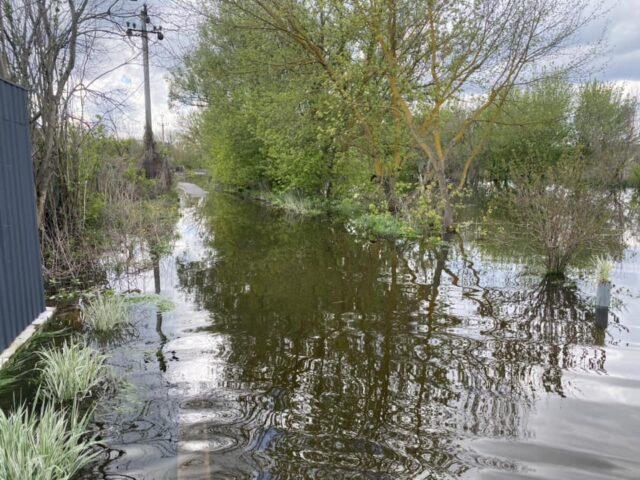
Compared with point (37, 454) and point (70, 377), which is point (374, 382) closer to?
point (70, 377)

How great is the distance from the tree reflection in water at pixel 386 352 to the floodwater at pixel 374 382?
0.02 meters

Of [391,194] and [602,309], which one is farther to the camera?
[391,194]

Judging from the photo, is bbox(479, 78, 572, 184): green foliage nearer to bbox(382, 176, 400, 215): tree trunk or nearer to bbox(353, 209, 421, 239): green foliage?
bbox(382, 176, 400, 215): tree trunk

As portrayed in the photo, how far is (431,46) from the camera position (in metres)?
13.9

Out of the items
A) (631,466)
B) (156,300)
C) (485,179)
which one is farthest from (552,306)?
(485,179)

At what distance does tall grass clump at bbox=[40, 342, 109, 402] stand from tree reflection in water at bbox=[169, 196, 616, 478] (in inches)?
50.7

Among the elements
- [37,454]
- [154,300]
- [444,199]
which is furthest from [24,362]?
[444,199]

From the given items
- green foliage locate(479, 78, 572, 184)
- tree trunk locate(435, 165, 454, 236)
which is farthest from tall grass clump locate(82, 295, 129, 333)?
green foliage locate(479, 78, 572, 184)

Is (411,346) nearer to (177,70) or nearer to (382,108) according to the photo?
(382,108)

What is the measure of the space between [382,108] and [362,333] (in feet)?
32.0

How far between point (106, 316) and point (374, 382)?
3.69m

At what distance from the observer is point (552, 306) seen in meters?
7.80

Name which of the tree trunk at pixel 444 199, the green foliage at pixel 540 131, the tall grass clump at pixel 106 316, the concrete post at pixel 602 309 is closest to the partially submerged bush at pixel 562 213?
the concrete post at pixel 602 309

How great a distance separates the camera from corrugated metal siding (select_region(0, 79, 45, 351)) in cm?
546
